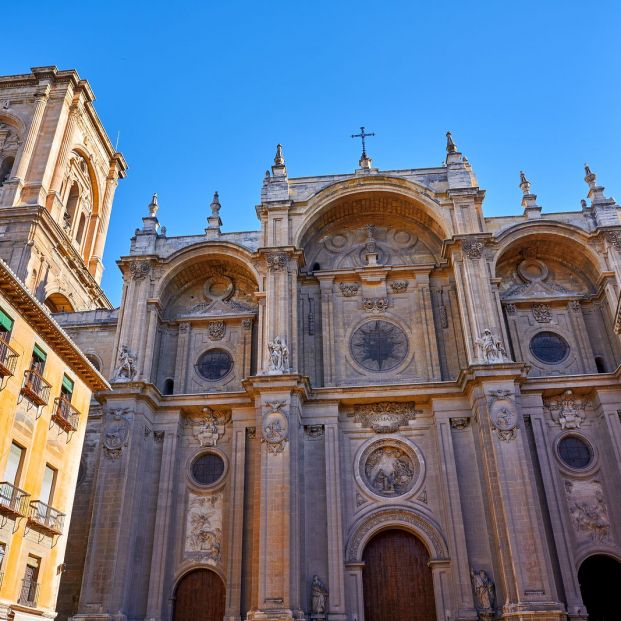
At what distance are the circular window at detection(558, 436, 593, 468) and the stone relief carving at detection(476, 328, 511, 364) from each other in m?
3.81

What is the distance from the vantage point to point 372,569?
22562 mm

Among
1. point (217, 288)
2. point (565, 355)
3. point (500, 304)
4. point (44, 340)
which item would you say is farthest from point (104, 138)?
point (565, 355)

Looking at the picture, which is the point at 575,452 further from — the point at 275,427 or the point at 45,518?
the point at 45,518

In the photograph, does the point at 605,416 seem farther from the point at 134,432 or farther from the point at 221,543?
the point at 134,432

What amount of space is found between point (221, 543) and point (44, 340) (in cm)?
952

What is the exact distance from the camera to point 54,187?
113ft

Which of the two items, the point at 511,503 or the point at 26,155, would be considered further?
the point at 26,155

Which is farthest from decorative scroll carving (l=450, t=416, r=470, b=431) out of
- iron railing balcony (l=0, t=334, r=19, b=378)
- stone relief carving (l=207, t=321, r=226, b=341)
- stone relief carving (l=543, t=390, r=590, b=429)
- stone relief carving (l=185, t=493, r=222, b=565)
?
iron railing balcony (l=0, t=334, r=19, b=378)

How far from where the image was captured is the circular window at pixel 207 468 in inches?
969

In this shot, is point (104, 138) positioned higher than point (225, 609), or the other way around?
point (104, 138)

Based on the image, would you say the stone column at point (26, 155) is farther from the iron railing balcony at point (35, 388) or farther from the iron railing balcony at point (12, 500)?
the iron railing balcony at point (12, 500)

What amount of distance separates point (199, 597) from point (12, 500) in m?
8.49

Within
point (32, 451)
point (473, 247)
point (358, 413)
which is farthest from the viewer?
point (473, 247)

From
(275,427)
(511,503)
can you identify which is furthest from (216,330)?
(511,503)
